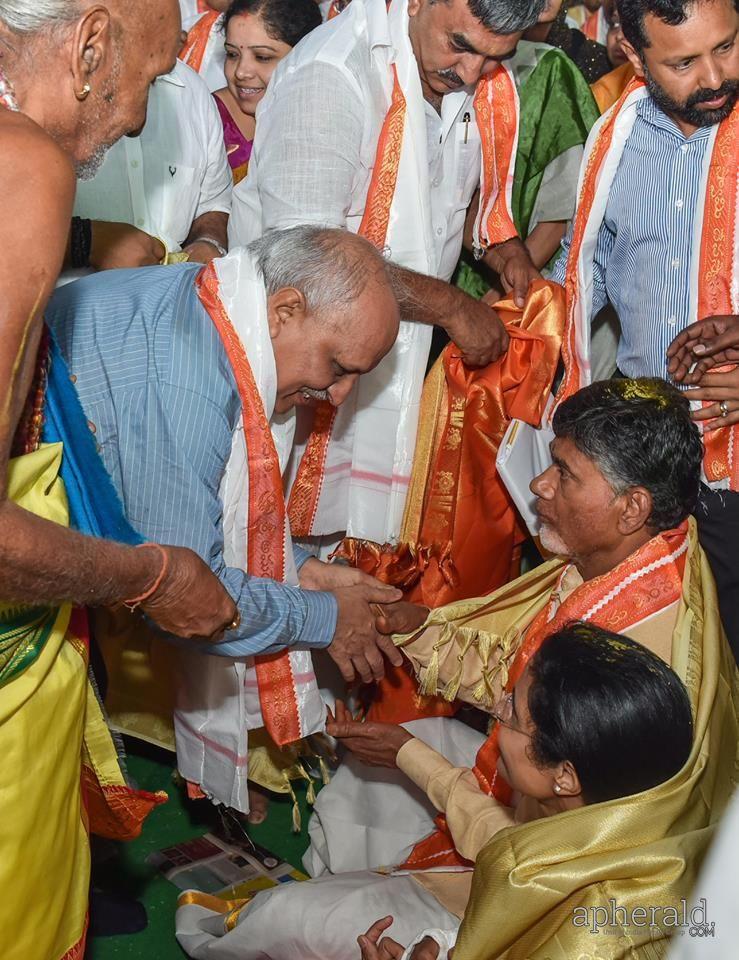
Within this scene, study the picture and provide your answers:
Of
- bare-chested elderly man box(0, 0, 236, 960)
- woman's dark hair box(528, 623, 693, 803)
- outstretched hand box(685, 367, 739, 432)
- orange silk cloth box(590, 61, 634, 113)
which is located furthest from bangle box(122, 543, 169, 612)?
orange silk cloth box(590, 61, 634, 113)

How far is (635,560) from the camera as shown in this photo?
306 centimetres

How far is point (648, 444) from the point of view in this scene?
3176mm

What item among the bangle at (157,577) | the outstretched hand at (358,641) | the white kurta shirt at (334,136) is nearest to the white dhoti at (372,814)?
the outstretched hand at (358,641)

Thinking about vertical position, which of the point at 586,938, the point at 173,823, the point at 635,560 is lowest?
the point at 173,823

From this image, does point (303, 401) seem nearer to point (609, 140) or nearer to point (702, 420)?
point (702, 420)

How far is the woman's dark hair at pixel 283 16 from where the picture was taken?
184 inches

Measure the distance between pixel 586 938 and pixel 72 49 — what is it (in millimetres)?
1771

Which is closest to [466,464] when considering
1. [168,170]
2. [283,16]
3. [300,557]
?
[300,557]

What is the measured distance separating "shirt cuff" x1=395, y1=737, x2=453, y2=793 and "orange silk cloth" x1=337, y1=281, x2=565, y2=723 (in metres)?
0.68

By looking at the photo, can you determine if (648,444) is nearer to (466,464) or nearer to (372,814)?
(466,464)

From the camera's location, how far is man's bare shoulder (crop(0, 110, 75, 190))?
168cm

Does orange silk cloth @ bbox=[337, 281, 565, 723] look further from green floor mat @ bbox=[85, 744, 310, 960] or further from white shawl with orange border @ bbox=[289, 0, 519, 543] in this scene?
green floor mat @ bbox=[85, 744, 310, 960]

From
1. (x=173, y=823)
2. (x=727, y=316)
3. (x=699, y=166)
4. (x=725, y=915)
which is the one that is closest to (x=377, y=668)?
(x=173, y=823)

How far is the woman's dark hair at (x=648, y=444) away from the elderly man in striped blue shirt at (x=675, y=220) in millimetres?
225
